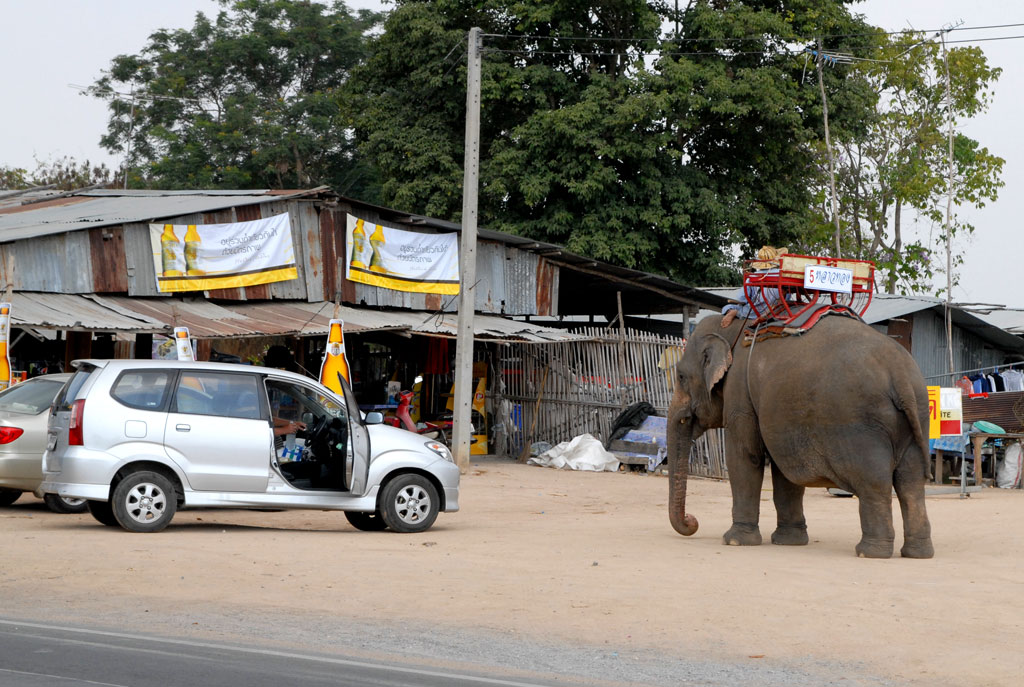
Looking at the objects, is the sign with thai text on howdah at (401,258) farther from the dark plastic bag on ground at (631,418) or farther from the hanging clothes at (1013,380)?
the hanging clothes at (1013,380)

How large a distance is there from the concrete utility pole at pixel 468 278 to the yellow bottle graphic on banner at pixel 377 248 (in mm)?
3130

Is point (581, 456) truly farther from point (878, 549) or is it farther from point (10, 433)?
point (878, 549)

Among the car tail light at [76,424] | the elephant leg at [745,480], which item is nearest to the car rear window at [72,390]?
the car tail light at [76,424]

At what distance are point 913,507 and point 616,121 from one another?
798 inches

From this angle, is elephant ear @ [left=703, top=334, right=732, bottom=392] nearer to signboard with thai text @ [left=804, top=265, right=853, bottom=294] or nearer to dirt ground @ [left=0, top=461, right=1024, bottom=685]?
signboard with thai text @ [left=804, top=265, right=853, bottom=294]

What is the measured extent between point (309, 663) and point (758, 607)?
354cm

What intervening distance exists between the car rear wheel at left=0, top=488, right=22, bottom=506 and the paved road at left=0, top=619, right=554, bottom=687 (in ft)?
27.3

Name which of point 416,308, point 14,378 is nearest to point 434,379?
point 416,308

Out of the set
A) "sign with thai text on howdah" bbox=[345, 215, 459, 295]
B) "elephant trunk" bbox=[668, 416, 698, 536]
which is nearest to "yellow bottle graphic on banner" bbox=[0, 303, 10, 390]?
"sign with thai text on howdah" bbox=[345, 215, 459, 295]

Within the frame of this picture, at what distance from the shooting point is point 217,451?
12516 millimetres

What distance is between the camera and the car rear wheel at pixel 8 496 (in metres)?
15.4

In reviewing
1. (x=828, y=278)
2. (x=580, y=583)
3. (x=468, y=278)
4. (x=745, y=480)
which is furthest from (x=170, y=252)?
(x=580, y=583)

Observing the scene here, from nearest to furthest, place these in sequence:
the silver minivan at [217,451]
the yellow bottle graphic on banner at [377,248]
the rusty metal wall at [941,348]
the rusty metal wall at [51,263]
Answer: the silver minivan at [217,451] < the rusty metal wall at [51,263] < the yellow bottle graphic on banner at [377,248] < the rusty metal wall at [941,348]

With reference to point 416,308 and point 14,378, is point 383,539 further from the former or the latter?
point 416,308
